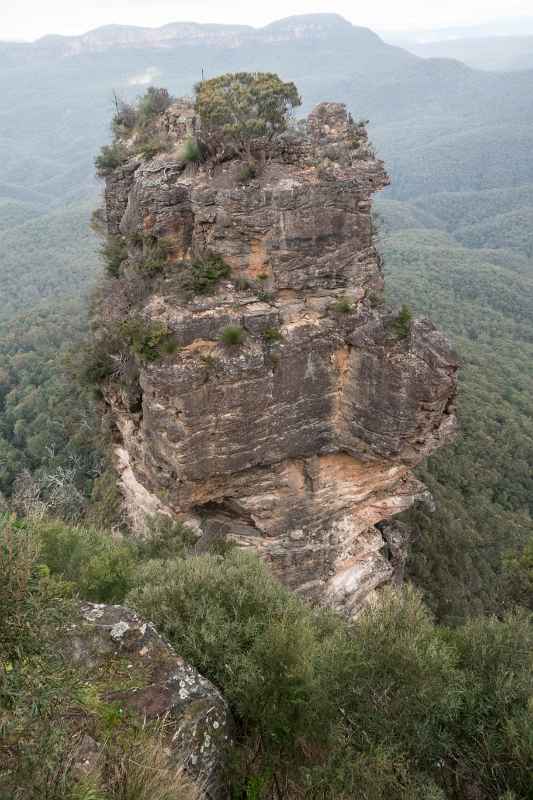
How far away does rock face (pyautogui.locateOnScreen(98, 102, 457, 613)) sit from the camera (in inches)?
592

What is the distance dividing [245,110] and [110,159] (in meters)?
6.27

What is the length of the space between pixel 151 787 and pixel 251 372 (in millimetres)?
10642

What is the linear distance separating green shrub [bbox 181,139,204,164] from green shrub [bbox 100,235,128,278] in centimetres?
383

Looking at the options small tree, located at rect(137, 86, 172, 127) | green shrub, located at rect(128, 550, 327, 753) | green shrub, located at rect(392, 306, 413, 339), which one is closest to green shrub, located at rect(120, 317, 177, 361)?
green shrub, located at rect(128, 550, 327, 753)

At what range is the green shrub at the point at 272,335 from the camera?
15.2 metres

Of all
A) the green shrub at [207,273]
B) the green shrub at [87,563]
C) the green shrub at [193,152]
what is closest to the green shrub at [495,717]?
the green shrub at [87,563]

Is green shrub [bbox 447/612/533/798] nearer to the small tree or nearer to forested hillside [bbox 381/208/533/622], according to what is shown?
forested hillside [bbox 381/208/533/622]

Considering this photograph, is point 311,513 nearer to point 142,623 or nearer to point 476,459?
point 142,623

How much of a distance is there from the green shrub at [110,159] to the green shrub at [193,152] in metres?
4.03

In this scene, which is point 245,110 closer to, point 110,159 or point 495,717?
point 110,159

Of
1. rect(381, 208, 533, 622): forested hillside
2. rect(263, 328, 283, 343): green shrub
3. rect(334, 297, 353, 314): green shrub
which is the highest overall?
rect(334, 297, 353, 314): green shrub

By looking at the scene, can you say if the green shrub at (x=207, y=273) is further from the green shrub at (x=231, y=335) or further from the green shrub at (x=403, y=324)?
the green shrub at (x=403, y=324)

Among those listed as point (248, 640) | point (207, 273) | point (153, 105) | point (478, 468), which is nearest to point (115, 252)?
point (207, 273)

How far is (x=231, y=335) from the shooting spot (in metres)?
14.7
